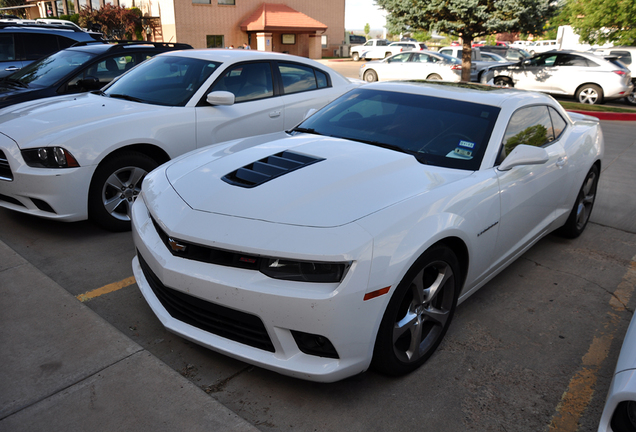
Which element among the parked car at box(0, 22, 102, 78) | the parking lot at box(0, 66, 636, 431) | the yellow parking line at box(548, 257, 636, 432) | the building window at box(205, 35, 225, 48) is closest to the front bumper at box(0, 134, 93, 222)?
the parking lot at box(0, 66, 636, 431)

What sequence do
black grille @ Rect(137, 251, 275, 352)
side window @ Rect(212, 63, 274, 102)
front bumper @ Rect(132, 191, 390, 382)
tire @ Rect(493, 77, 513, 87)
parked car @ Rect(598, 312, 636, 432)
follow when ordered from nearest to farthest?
parked car @ Rect(598, 312, 636, 432)
front bumper @ Rect(132, 191, 390, 382)
black grille @ Rect(137, 251, 275, 352)
side window @ Rect(212, 63, 274, 102)
tire @ Rect(493, 77, 513, 87)

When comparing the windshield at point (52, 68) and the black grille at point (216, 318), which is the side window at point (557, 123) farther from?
the windshield at point (52, 68)

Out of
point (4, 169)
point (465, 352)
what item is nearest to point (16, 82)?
point (4, 169)

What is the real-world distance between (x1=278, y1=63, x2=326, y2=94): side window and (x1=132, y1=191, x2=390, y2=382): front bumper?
12.1 ft

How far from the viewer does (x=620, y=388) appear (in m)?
1.87

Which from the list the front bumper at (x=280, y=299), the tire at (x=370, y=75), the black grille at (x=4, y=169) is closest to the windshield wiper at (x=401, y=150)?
the front bumper at (x=280, y=299)

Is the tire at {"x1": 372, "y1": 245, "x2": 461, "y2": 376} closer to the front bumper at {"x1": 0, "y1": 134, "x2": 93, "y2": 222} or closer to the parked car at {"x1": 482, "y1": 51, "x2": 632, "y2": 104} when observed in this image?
the front bumper at {"x1": 0, "y1": 134, "x2": 93, "y2": 222}

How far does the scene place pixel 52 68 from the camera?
21.9 ft

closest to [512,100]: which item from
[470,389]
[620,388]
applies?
[470,389]

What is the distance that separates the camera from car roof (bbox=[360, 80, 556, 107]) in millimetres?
3789

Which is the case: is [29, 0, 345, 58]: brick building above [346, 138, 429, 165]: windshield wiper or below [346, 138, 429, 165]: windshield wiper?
above

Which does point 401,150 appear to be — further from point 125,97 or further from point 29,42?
point 29,42

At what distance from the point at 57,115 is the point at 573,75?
51.6ft

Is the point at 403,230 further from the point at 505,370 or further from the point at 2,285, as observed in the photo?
the point at 2,285
